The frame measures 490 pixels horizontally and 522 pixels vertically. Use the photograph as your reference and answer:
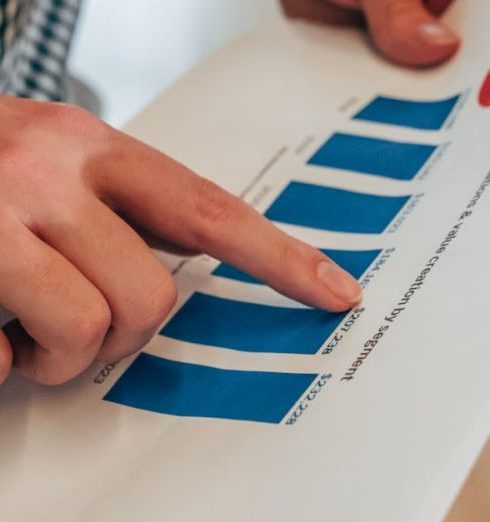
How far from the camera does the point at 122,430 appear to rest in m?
0.30

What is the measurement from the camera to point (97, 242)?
295 millimetres

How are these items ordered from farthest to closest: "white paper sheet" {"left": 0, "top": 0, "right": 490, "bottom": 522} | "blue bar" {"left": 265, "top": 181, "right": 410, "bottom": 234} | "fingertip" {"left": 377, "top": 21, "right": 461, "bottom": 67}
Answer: "fingertip" {"left": 377, "top": 21, "right": 461, "bottom": 67}, "blue bar" {"left": 265, "top": 181, "right": 410, "bottom": 234}, "white paper sheet" {"left": 0, "top": 0, "right": 490, "bottom": 522}

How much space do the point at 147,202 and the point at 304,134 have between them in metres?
0.15

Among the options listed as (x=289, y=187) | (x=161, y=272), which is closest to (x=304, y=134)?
(x=289, y=187)

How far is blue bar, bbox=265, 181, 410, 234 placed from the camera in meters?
0.37

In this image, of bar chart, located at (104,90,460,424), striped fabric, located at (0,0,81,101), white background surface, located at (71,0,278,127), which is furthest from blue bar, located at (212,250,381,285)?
white background surface, located at (71,0,278,127)

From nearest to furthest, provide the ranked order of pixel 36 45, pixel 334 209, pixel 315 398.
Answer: pixel 315 398
pixel 334 209
pixel 36 45

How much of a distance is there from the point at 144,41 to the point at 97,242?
0.86 m

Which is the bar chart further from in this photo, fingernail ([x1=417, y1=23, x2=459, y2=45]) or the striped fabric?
the striped fabric

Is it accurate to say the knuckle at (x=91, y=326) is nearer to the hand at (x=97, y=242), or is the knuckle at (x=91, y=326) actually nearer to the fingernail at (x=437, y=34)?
the hand at (x=97, y=242)

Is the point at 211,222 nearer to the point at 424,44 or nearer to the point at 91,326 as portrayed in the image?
the point at 91,326

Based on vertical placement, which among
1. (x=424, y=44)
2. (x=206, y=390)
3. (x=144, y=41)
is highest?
(x=424, y=44)

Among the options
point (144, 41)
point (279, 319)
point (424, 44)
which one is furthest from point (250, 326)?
point (144, 41)

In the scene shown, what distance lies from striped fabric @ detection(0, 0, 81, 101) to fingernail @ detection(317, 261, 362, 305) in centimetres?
27
